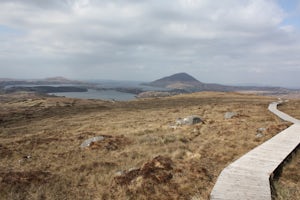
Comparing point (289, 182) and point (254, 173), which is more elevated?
point (254, 173)

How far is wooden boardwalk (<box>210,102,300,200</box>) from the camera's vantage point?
33.3ft

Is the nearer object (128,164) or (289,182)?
(289,182)

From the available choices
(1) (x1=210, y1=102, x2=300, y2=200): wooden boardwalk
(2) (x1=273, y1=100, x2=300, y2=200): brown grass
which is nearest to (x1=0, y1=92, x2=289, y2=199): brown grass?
(1) (x1=210, y1=102, x2=300, y2=200): wooden boardwalk

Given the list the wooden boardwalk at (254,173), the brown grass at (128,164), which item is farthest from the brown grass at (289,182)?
the brown grass at (128,164)

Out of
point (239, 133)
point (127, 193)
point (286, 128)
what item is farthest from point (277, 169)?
point (286, 128)

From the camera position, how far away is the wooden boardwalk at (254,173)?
1016cm

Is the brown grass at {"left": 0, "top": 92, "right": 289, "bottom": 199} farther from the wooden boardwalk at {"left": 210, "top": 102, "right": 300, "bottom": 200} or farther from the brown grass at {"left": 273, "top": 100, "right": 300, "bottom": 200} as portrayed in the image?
the brown grass at {"left": 273, "top": 100, "right": 300, "bottom": 200}

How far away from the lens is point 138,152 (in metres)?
19.6

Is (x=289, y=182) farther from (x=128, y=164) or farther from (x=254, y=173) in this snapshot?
(x=128, y=164)

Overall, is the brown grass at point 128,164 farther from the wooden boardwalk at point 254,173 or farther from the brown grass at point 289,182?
the brown grass at point 289,182

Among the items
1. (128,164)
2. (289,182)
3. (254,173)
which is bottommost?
(128,164)

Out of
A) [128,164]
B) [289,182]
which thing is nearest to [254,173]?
[289,182]

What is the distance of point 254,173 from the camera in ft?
40.6

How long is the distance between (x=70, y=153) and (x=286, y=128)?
18.8 m
